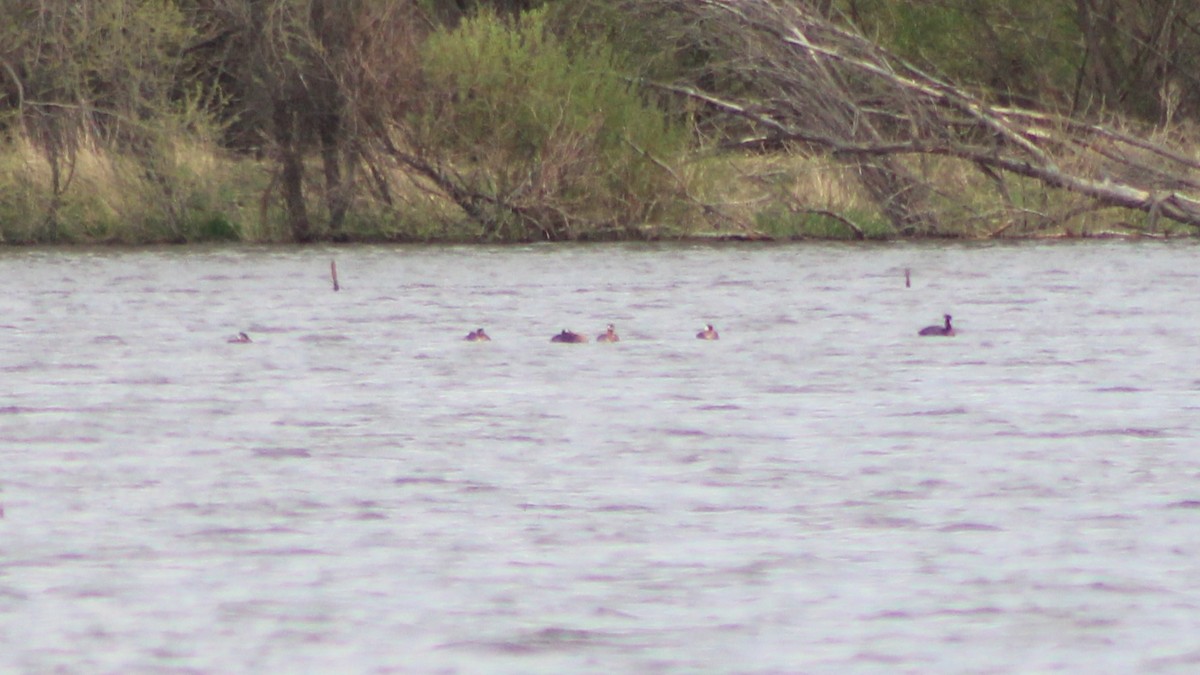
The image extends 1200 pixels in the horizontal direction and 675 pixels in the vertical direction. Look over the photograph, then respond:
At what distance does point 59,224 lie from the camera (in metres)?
32.4

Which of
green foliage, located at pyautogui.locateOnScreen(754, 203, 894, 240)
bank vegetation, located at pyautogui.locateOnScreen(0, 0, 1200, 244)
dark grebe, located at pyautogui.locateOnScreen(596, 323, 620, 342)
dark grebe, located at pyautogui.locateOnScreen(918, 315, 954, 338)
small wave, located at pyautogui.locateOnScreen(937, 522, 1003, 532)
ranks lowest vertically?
small wave, located at pyautogui.locateOnScreen(937, 522, 1003, 532)

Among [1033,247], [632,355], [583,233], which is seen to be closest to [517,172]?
[583,233]

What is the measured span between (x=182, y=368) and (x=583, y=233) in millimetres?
15756

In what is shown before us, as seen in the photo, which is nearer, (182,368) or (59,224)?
(182,368)

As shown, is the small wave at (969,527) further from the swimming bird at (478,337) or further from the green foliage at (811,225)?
the green foliage at (811,225)

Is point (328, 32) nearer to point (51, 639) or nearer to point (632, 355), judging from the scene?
point (632, 355)

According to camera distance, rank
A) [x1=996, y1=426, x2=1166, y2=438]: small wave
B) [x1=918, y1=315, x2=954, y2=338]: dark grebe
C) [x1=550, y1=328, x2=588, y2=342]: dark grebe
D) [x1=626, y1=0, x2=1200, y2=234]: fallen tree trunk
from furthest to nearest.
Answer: [x1=626, y1=0, x2=1200, y2=234]: fallen tree trunk
[x1=918, y1=315, x2=954, y2=338]: dark grebe
[x1=550, y1=328, x2=588, y2=342]: dark grebe
[x1=996, y1=426, x2=1166, y2=438]: small wave

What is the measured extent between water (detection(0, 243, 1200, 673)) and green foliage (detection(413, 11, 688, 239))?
10083 mm

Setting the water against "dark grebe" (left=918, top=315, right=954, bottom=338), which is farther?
"dark grebe" (left=918, top=315, right=954, bottom=338)

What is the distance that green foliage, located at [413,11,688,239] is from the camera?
31.8m

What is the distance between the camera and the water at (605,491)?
820 centimetres

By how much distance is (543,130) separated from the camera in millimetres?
31922

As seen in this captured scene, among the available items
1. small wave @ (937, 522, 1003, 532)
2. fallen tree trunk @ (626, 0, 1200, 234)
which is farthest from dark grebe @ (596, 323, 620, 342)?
fallen tree trunk @ (626, 0, 1200, 234)

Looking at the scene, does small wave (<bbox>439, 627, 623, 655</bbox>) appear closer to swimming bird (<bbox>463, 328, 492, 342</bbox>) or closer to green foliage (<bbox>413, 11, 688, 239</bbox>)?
swimming bird (<bbox>463, 328, 492, 342</bbox>)
